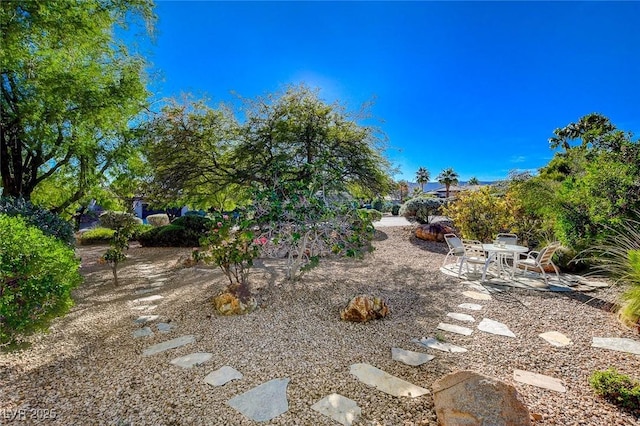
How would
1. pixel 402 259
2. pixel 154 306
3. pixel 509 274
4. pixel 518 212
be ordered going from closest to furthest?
pixel 154 306, pixel 509 274, pixel 402 259, pixel 518 212

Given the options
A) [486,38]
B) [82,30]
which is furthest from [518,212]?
[82,30]

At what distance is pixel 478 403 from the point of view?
191cm

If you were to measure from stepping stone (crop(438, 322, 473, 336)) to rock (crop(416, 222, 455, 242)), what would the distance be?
7.62m

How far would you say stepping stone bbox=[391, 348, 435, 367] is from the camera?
278 centimetres

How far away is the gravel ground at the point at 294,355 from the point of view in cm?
208

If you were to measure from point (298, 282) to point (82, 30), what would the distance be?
5.51 meters

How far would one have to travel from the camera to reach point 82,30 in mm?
4715

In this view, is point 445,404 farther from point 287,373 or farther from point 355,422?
point 287,373

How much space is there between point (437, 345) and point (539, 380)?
35.2 inches

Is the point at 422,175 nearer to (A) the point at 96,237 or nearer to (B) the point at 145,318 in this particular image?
(A) the point at 96,237

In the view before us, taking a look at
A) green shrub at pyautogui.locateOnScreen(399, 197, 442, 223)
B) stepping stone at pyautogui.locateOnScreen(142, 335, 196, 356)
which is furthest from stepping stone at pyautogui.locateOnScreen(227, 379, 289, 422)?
green shrub at pyautogui.locateOnScreen(399, 197, 442, 223)

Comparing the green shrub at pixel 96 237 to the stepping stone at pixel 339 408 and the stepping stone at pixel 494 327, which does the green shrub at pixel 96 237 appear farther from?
the stepping stone at pixel 494 327

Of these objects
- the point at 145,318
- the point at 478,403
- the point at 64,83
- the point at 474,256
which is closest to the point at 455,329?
the point at 478,403

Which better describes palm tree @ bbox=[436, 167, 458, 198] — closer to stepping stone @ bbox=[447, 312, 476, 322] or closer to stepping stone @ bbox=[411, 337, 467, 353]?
stepping stone @ bbox=[447, 312, 476, 322]
